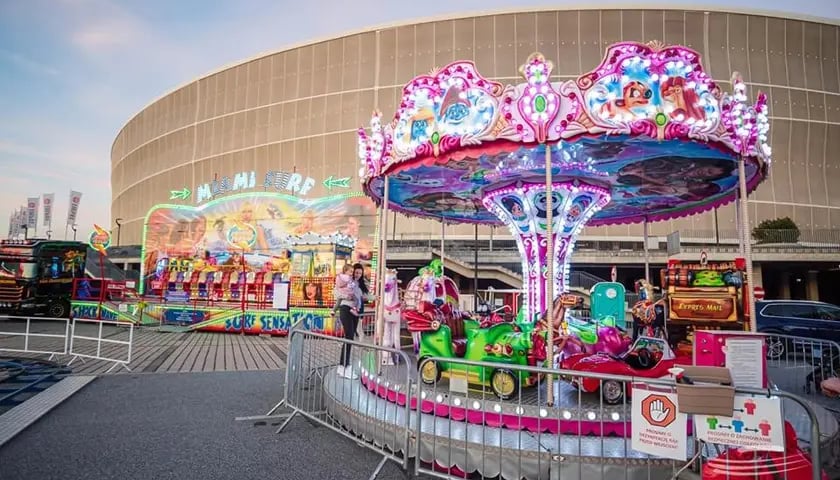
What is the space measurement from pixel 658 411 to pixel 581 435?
1522 mm

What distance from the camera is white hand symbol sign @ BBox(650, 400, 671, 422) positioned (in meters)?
3.28

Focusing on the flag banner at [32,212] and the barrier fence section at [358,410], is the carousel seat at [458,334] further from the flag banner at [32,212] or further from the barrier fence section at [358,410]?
the flag banner at [32,212]

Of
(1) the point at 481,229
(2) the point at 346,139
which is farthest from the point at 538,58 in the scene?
(2) the point at 346,139

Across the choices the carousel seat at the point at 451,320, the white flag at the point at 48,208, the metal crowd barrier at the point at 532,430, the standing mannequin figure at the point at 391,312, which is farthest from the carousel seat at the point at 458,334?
the white flag at the point at 48,208

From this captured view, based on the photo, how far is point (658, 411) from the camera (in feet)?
10.9

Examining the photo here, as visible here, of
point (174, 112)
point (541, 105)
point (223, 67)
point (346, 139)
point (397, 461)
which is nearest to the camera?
point (397, 461)

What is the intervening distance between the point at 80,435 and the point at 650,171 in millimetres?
8969

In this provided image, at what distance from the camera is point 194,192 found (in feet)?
156

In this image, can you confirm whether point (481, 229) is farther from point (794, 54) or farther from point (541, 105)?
point (541, 105)

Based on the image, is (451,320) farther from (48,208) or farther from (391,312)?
(48,208)

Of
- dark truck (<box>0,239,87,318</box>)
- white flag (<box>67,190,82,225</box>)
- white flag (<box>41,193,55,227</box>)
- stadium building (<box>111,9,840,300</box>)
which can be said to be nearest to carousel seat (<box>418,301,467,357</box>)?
dark truck (<box>0,239,87,318</box>)

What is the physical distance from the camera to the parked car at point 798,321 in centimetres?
1227

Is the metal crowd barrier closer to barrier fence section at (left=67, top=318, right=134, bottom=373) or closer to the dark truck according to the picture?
barrier fence section at (left=67, top=318, right=134, bottom=373)

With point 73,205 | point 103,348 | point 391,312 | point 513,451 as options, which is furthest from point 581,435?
point 73,205
